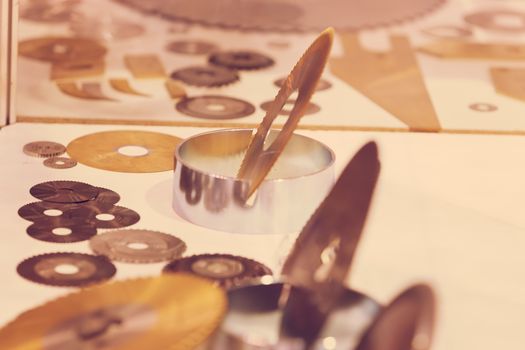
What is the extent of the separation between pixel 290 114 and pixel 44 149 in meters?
0.40

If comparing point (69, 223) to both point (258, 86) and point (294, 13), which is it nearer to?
point (258, 86)

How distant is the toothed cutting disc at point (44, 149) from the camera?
1349 millimetres

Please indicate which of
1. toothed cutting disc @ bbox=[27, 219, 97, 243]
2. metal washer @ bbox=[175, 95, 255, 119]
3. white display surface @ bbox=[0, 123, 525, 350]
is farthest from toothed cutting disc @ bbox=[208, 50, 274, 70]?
toothed cutting disc @ bbox=[27, 219, 97, 243]

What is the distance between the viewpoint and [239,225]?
1.15 m

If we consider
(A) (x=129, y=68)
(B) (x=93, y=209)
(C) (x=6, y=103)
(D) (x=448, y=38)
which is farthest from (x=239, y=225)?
(D) (x=448, y=38)

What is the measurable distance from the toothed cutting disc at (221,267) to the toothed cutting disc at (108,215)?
0.38ft

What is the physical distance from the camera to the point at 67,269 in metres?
1.05

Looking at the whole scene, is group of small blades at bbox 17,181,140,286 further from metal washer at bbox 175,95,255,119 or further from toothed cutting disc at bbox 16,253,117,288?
metal washer at bbox 175,95,255,119

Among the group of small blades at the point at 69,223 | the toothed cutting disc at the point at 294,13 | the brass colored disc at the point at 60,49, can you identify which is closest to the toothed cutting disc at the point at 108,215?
the group of small blades at the point at 69,223

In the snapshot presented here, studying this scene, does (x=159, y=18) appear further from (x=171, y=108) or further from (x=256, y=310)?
(x=256, y=310)

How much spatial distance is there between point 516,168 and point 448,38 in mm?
655

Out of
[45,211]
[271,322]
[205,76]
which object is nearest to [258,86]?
[205,76]

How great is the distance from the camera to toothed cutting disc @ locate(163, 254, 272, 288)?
1.05m

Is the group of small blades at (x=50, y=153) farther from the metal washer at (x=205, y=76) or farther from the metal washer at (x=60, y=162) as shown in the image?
the metal washer at (x=205, y=76)
